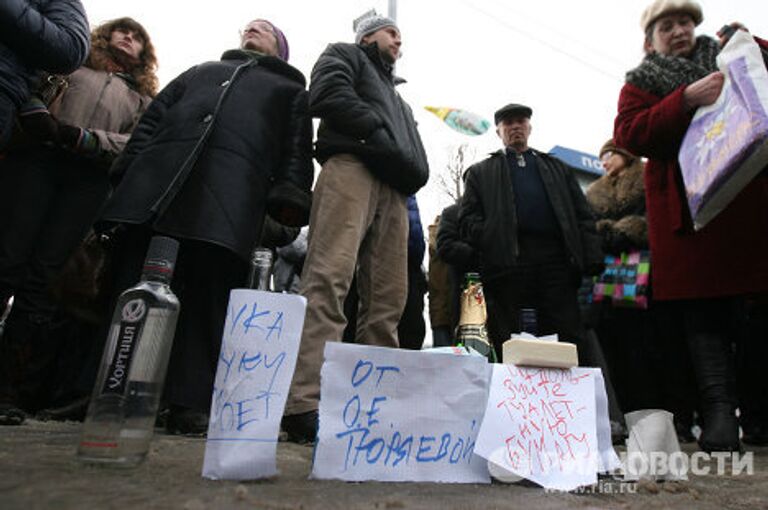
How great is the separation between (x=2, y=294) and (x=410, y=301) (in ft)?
7.29

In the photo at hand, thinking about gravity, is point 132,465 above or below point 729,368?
below

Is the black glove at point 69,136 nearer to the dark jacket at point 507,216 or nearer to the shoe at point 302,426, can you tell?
the shoe at point 302,426

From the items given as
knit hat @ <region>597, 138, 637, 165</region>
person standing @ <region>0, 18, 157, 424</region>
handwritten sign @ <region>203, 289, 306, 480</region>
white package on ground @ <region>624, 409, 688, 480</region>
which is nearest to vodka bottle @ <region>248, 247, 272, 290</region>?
handwritten sign @ <region>203, 289, 306, 480</region>

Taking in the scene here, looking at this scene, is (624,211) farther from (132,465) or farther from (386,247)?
→ (132,465)

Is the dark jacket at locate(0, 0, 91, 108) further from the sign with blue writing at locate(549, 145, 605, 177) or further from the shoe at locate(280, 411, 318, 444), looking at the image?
the sign with blue writing at locate(549, 145, 605, 177)

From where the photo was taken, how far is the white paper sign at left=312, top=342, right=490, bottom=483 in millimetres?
1115

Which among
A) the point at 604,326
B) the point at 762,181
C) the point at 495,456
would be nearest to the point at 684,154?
the point at 762,181

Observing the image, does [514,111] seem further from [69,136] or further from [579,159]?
[579,159]

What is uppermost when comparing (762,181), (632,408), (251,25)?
(251,25)

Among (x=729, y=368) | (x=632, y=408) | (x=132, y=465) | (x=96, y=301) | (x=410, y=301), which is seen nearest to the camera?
(x=132, y=465)

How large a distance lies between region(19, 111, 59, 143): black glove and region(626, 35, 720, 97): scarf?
2.28 m

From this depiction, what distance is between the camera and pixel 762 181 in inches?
82.2

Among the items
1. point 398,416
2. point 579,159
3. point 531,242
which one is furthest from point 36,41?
point 579,159

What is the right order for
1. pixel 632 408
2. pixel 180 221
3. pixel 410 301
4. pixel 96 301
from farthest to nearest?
1. pixel 410 301
2. pixel 632 408
3. pixel 96 301
4. pixel 180 221
